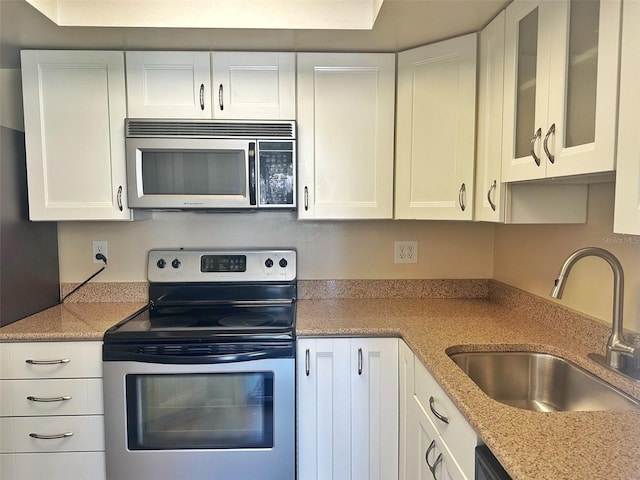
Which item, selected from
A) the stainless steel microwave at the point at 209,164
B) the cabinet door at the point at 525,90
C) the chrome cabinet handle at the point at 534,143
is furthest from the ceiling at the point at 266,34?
the chrome cabinet handle at the point at 534,143

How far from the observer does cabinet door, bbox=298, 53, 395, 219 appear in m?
1.83

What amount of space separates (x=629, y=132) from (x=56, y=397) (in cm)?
208

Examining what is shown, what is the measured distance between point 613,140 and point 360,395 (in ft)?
4.13

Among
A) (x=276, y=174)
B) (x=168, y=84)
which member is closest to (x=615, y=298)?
(x=276, y=174)

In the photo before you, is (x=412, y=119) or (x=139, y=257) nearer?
(x=412, y=119)

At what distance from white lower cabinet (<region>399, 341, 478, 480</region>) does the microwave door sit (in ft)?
3.26

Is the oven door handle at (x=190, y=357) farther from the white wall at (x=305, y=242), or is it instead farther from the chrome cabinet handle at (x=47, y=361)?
the white wall at (x=305, y=242)

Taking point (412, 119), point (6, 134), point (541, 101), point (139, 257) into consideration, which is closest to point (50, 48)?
point (6, 134)

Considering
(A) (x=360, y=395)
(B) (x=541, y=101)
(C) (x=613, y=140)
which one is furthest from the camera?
(A) (x=360, y=395)

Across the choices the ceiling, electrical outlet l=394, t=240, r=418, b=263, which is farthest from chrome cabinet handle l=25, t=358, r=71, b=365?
electrical outlet l=394, t=240, r=418, b=263

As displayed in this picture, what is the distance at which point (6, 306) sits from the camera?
1.70 m

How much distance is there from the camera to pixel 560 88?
1.11 m

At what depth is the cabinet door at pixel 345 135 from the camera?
6.00 ft

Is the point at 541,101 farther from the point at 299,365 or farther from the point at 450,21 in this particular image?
the point at 299,365
